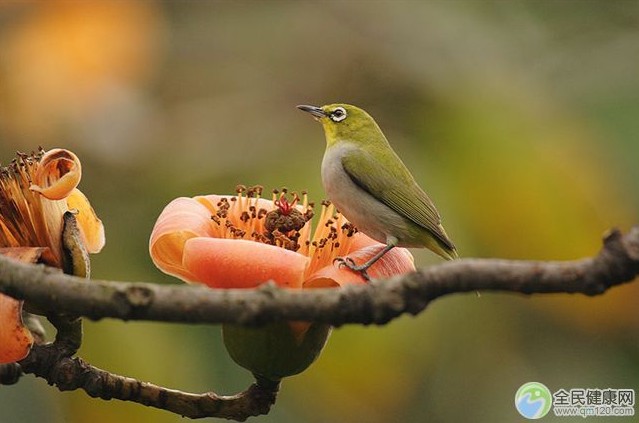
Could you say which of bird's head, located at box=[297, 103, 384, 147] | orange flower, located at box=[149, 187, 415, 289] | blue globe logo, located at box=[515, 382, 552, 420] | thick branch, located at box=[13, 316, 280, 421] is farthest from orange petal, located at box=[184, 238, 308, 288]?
blue globe logo, located at box=[515, 382, 552, 420]

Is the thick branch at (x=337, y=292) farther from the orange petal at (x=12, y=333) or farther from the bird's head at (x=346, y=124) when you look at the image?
the bird's head at (x=346, y=124)

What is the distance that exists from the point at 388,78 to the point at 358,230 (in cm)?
144

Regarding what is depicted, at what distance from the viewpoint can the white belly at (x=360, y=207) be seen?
4.70ft

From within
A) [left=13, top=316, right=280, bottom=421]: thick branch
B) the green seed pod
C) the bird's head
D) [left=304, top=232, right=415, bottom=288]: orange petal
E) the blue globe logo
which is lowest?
the blue globe logo

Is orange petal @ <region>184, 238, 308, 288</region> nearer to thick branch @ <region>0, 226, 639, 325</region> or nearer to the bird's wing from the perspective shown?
thick branch @ <region>0, 226, 639, 325</region>

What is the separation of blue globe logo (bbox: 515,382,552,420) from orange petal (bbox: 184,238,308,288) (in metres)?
1.41

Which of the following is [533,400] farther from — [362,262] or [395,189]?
[362,262]

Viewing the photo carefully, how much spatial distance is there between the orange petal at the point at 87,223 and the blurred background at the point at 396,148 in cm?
79

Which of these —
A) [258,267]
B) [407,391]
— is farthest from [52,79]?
[258,267]

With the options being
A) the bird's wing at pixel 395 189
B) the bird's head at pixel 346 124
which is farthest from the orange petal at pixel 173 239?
the bird's head at pixel 346 124

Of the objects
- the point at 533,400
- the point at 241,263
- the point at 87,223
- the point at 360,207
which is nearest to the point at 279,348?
the point at 241,263

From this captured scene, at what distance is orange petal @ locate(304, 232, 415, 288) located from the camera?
1.10 meters

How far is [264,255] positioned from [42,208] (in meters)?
0.26

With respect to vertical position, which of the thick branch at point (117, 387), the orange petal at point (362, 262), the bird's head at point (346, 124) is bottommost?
the thick branch at point (117, 387)
